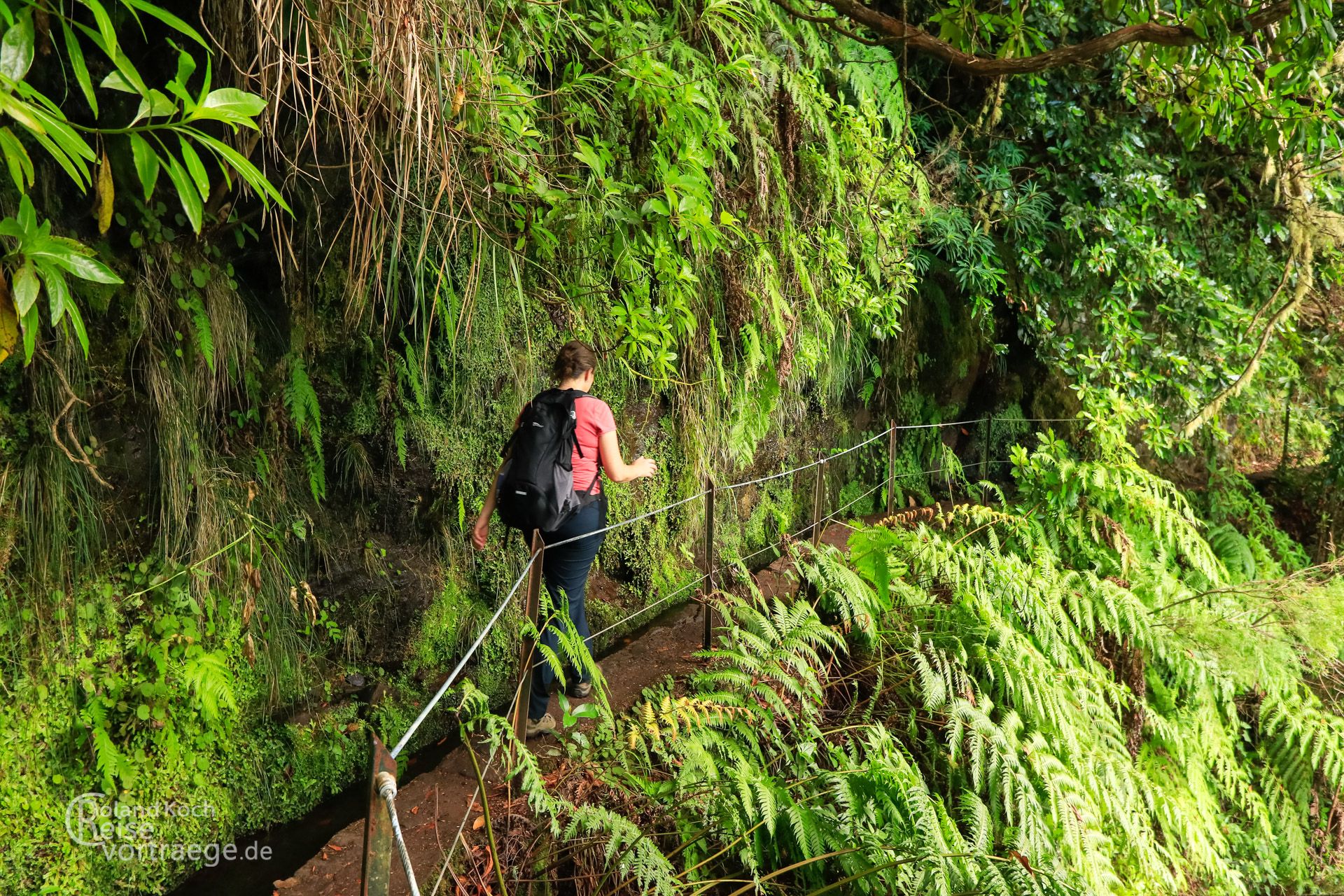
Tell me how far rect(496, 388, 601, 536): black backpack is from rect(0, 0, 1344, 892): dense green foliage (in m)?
0.52

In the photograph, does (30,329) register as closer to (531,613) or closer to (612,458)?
(531,613)

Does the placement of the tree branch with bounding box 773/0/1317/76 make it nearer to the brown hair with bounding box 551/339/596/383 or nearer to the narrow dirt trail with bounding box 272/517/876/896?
the brown hair with bounding box 551/339/596/383

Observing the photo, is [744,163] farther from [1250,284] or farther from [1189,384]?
[1250,284]

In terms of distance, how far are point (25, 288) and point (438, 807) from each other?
2.03 meters

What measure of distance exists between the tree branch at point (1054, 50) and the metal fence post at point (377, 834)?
133 inches

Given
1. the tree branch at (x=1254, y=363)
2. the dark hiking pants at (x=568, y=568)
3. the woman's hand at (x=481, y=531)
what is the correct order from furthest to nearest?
the tree branch at (x=1254, y=363), the woman's hand at (x=481, y=531), the dark hiking pants at (x=568, y=568)

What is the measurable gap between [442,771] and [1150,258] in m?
6.27

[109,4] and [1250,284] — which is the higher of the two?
[109,4]

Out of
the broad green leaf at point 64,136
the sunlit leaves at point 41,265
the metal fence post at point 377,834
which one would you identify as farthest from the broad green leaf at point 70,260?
the metal fence post at point 377,834

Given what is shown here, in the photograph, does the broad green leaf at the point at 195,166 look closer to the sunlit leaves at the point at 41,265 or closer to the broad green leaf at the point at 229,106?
the broad green leaf at the point at 229,106

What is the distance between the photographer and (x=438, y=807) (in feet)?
9.80

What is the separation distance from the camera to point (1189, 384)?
7.23 meters

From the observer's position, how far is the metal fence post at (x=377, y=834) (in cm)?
138

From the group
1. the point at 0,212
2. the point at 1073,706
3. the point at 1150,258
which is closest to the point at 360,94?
the point at 0,212
